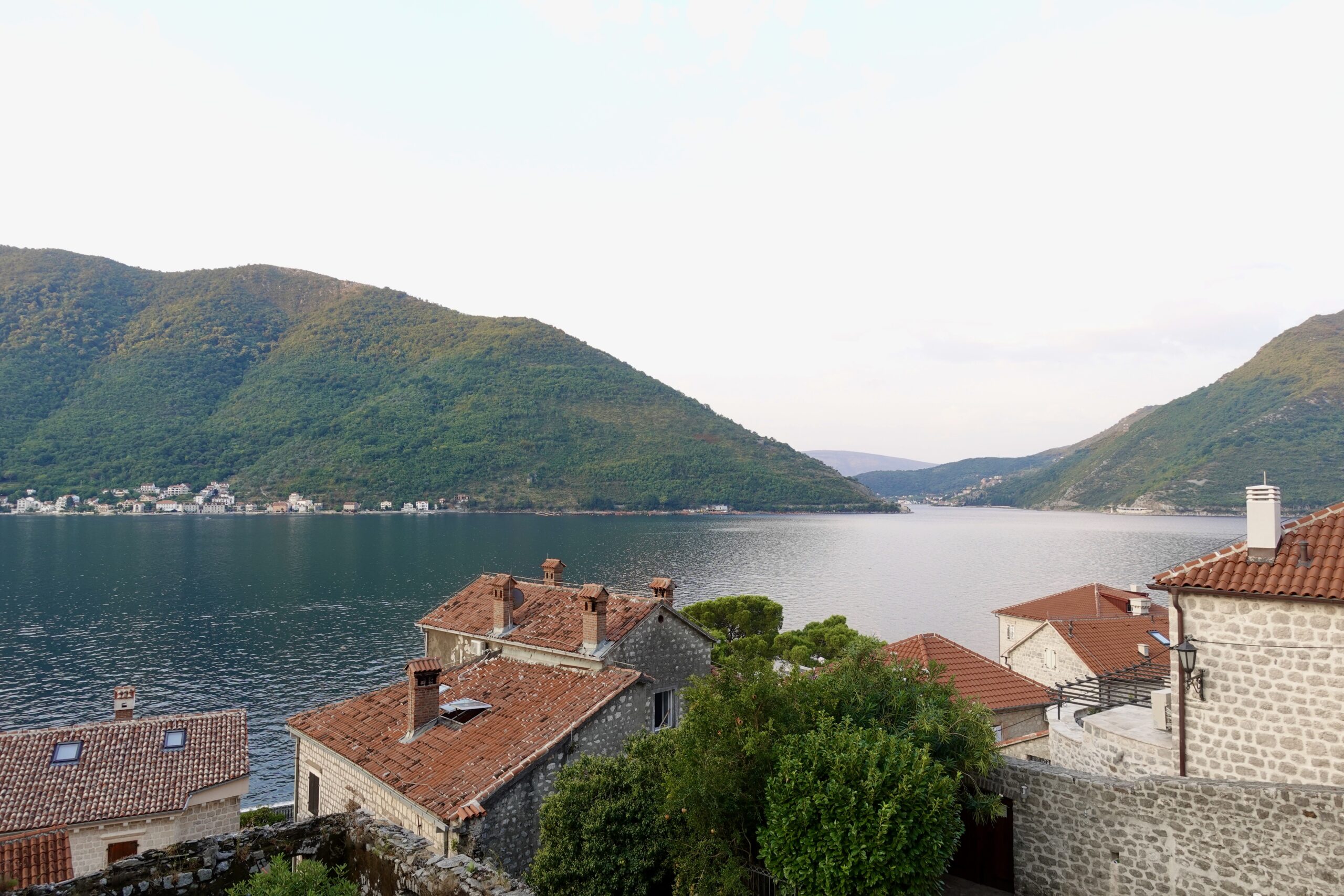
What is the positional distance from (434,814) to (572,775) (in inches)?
119

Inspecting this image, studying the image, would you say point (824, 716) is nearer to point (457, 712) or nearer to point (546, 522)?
point (457, 712)

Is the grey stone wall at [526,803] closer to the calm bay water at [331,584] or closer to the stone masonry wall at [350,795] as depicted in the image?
the stone masonry wall at [350,795]

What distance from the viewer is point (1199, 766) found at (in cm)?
1187

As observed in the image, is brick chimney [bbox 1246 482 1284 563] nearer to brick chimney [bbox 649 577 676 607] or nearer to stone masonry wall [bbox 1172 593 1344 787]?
stone masonry wall [bbox 1172 593 1344 787]

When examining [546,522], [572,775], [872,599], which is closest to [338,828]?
[572,775]

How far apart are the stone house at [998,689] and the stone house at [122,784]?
1840 centimetres

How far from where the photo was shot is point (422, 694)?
18.8m

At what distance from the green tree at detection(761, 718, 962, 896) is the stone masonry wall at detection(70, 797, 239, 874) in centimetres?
1310

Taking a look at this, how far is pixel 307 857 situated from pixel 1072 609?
39037mm

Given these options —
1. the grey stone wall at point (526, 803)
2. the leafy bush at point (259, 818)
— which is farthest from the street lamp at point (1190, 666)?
the leafy bush at point (259, 818)

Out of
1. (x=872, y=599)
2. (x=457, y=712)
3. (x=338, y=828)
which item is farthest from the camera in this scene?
(x=872, y=599)

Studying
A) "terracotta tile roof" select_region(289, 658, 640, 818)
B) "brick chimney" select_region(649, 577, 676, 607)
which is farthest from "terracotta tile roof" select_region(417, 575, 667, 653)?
"terracotta tile roof" select_region(289, 658, 640, 818)

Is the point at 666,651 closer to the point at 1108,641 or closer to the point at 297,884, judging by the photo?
the point at 297,884

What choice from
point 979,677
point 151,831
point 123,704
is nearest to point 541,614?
point 151,831
